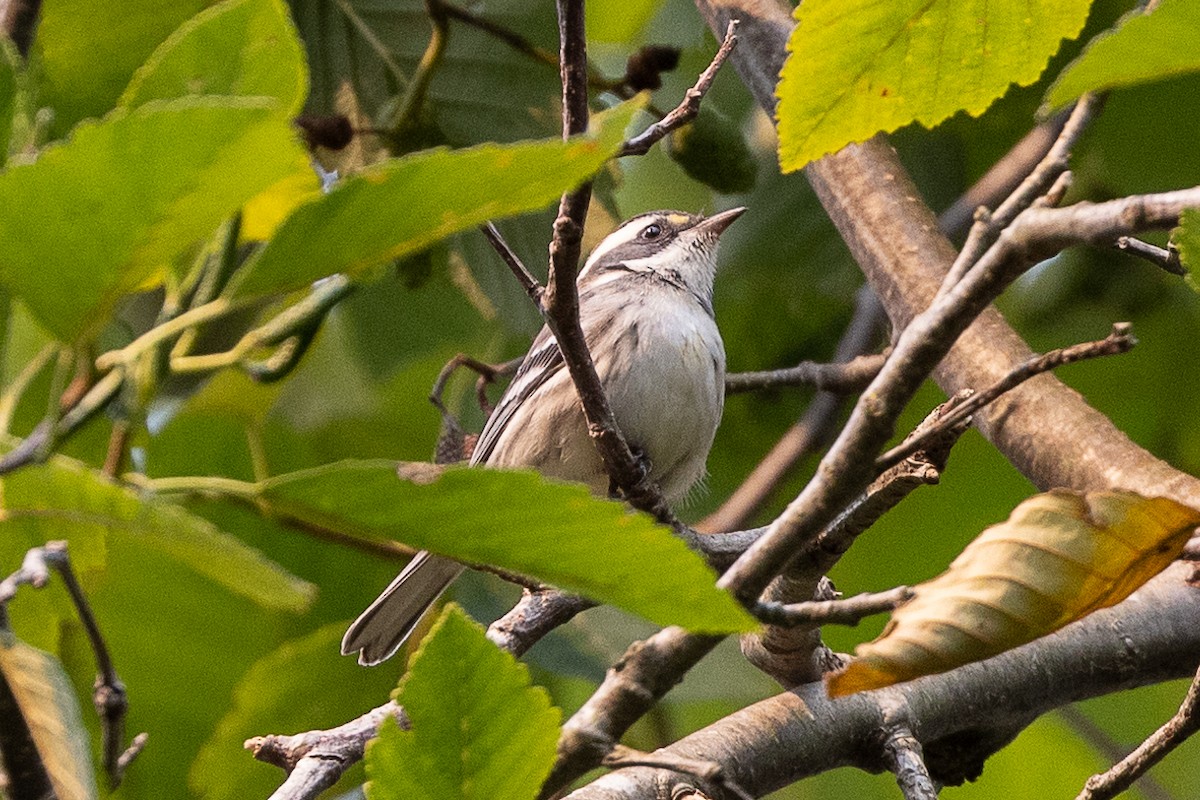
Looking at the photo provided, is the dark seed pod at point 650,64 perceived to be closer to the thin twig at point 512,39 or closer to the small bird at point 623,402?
the thin twig at point 512,39

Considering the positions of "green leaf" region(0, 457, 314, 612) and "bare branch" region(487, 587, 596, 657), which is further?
"bare branch" region(487, 587, 596, 657)

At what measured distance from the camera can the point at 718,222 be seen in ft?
16.4

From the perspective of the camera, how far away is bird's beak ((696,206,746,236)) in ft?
Result: 16.1

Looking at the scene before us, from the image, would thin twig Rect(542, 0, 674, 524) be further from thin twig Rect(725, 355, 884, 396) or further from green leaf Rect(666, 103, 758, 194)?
green leaf Rect(666, 103, 758, 194)

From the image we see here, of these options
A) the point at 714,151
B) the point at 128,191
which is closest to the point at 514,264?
the point at 128,191

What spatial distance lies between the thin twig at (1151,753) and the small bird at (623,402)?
6.17 ft

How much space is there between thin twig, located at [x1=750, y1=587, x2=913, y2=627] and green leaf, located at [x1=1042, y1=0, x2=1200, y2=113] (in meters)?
0.56

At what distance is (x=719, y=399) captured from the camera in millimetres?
4344

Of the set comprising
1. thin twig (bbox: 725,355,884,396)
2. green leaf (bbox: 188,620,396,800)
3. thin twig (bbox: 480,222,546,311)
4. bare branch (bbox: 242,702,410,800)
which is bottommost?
green leaf (bbox: 188,620,396,800)

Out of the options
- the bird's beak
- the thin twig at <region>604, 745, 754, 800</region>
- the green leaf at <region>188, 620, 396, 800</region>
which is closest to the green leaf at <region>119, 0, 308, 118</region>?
the thin twig at <region>604, 745, 754, 800</region>

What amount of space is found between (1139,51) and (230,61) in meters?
0.89

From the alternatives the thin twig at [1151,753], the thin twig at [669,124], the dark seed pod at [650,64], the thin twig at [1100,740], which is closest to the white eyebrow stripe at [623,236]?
the dark seed pod at [650,64]

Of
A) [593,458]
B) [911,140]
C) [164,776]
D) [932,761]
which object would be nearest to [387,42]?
[593,458]

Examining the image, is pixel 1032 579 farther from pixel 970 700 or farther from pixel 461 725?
pixel 970 700
